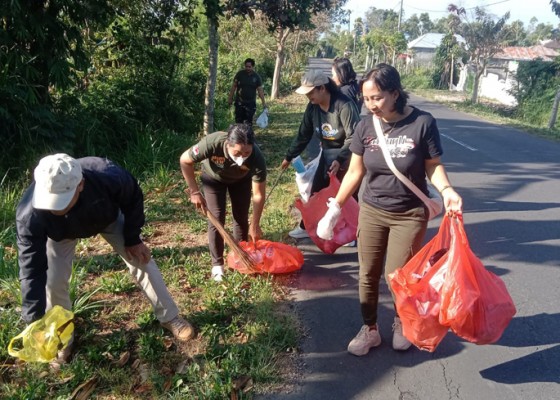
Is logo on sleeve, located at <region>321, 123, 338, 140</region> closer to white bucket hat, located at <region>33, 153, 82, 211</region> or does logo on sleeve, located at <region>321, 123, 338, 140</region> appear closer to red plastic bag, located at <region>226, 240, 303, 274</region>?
red plastic bag, located at <region>226, 240, 303, 274</region>

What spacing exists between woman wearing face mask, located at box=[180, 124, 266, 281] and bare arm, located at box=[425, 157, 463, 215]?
4.08 feet

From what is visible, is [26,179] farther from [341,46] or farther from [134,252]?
[341,46]

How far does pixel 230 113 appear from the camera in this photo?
1259 centimetres

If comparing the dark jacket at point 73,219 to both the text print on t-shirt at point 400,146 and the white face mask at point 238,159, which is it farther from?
the text print on t-shirt at point 400,146

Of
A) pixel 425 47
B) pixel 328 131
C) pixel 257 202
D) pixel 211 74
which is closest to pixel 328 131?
pixel 328 131

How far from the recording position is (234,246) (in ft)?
12.1

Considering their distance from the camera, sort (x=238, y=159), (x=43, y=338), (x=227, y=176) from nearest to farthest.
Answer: (x=43, y=338), (x=238, y=159), (x=227, y=176)

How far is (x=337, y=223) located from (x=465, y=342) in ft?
5.41

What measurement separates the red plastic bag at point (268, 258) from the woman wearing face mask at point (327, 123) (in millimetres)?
883

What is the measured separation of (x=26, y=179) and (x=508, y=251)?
5.59 meters

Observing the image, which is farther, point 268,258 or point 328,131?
point 328,131

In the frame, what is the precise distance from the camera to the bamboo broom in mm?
3607

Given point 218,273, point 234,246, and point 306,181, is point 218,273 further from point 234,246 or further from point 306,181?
point 306,181

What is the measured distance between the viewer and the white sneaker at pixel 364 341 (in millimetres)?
2961
